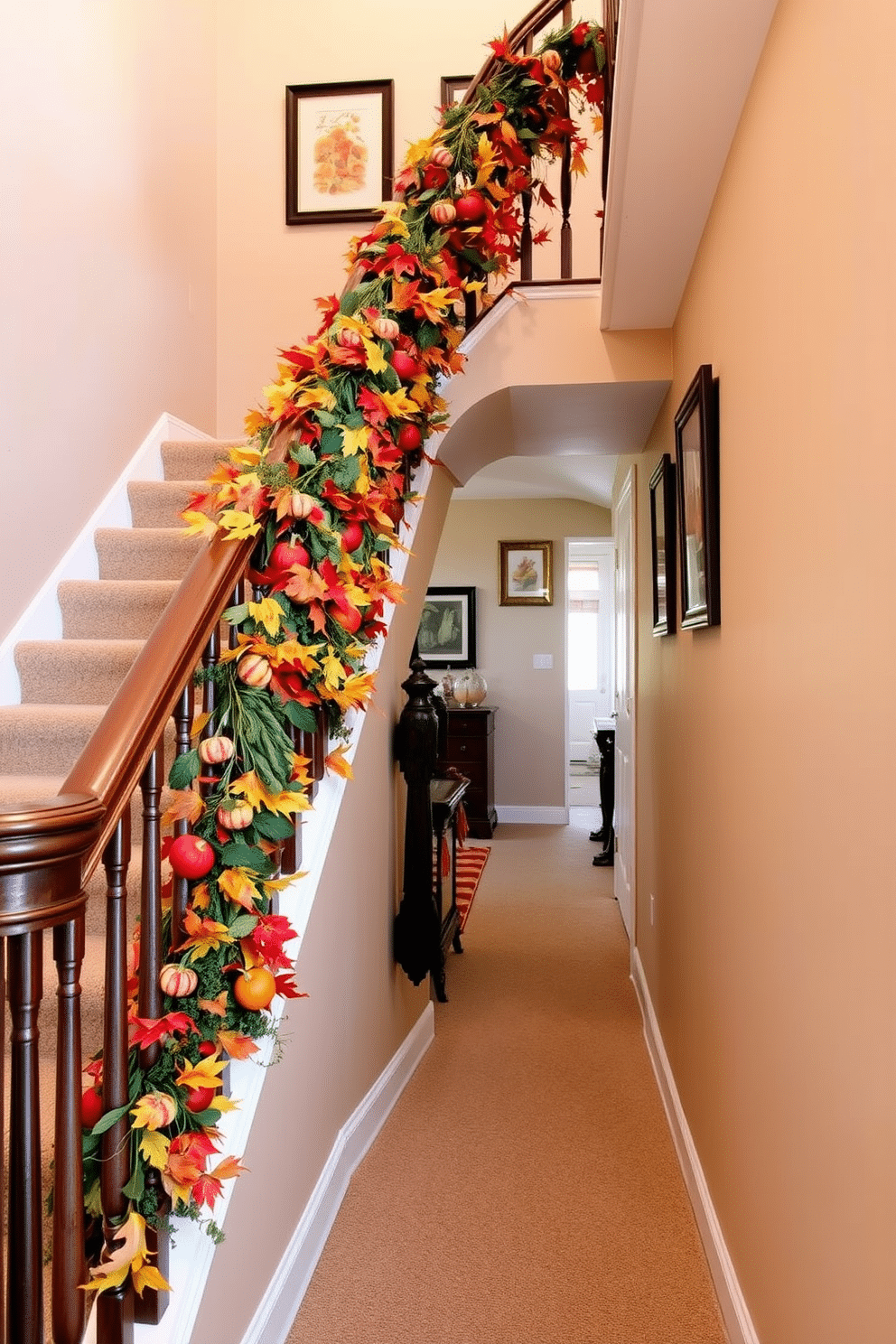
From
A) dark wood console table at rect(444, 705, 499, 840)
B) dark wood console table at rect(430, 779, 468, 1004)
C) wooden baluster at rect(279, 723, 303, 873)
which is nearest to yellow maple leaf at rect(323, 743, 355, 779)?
wooden baluster at rect(279, 723, 303, 873)

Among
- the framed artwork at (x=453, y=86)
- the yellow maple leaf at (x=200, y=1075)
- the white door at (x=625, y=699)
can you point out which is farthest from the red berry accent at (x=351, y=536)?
the framed artwork at (x=453, y=86)

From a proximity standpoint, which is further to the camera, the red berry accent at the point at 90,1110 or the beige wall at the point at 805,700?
the red berry accent at the point at 90,1110

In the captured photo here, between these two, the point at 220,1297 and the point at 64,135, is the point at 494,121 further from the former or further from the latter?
the point at 220,1297

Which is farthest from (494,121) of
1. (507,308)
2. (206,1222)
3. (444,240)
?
(206,1222)

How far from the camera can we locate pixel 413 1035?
316 centimetres

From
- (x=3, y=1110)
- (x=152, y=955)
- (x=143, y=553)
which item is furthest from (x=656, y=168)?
(x=3, y=1110)

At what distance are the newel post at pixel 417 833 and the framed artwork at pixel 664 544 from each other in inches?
29.4

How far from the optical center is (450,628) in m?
7.50

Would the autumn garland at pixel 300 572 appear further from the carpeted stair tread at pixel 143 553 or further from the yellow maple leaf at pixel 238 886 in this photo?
the carpeted stair tread at pixel 143 553

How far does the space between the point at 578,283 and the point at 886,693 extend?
7.25ft

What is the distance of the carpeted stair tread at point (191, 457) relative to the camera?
354 cm

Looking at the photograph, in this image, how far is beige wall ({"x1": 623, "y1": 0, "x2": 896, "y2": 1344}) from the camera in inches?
40.9

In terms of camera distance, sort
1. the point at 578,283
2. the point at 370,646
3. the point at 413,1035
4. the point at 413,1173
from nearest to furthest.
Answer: the point at 370,646 < the point at 413,1173 < the point at 578,283 < the point at 413,1035

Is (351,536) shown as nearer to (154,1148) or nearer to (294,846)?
(294,846)
